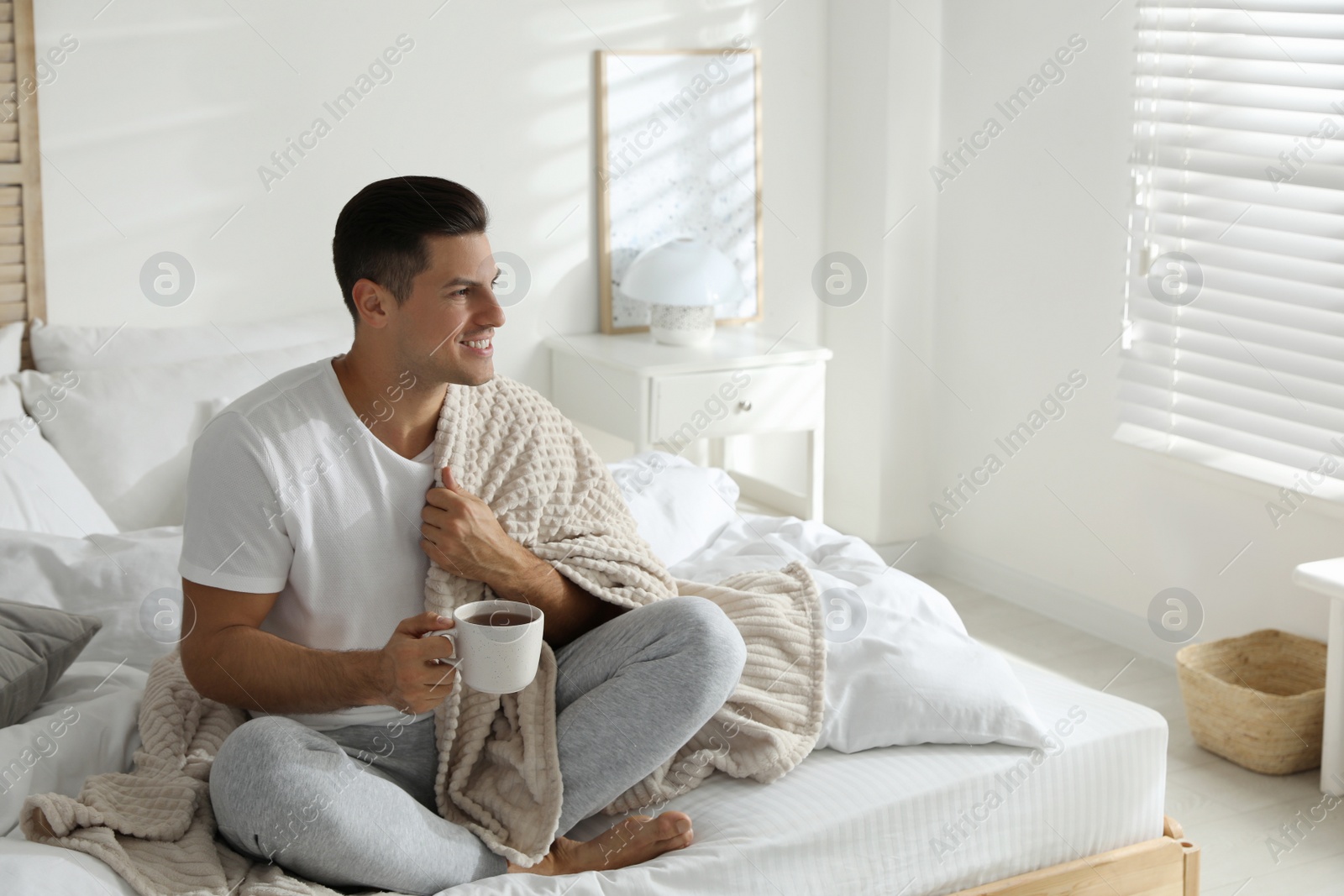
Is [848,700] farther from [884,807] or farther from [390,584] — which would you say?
[390,584]

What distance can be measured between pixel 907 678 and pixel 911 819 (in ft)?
0.65

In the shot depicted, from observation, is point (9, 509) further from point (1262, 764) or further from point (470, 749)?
point (1262, 764)

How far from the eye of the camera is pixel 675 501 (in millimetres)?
2332

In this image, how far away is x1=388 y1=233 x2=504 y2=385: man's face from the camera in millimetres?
1540

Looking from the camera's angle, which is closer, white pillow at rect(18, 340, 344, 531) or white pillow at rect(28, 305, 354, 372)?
white pillow at rect(18, 340, 344, 531)

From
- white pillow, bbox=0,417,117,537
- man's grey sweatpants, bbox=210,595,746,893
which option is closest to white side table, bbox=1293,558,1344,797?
man's grey sweatpants, bbox=210,595,746,893

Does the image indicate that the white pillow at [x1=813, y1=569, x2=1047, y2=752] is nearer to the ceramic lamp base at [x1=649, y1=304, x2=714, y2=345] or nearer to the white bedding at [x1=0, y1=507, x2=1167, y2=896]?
the white bedding at [x1=0, y1=507, x2=1167, y2=896]

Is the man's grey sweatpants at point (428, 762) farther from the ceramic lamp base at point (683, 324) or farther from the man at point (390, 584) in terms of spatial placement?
the ceramic lamp base at point (683, 324)

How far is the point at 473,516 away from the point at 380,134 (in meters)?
1.77

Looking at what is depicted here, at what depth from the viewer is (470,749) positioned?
1560 millimetres

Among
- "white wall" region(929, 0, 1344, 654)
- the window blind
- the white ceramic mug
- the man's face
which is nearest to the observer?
the white ceramic mug

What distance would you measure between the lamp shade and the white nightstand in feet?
0.46

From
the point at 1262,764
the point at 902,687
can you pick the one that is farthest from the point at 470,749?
the point at 1262,764

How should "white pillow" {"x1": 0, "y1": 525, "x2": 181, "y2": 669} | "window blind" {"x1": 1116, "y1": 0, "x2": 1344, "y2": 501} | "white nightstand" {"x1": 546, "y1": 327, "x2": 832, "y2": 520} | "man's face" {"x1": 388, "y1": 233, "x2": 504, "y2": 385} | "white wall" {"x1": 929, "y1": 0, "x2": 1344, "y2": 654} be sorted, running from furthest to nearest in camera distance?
"white nightstand" {"x1": 546, "y1": 327, "x2": 832, "y2": 520}
"white wall" {"x1": 929, "y1": 0, "x2": 1344, "y2": 654}
"window blind" {"x1": 1116, "y1": 0, "x2": 1344, "y2": 501}
"white pillow" {"x1": 0, "y1": 525, "x2": 181, "y2": 669}
"man's face" {"x1": 388, "y1": 233, "x2": 504, "y2": 385}
